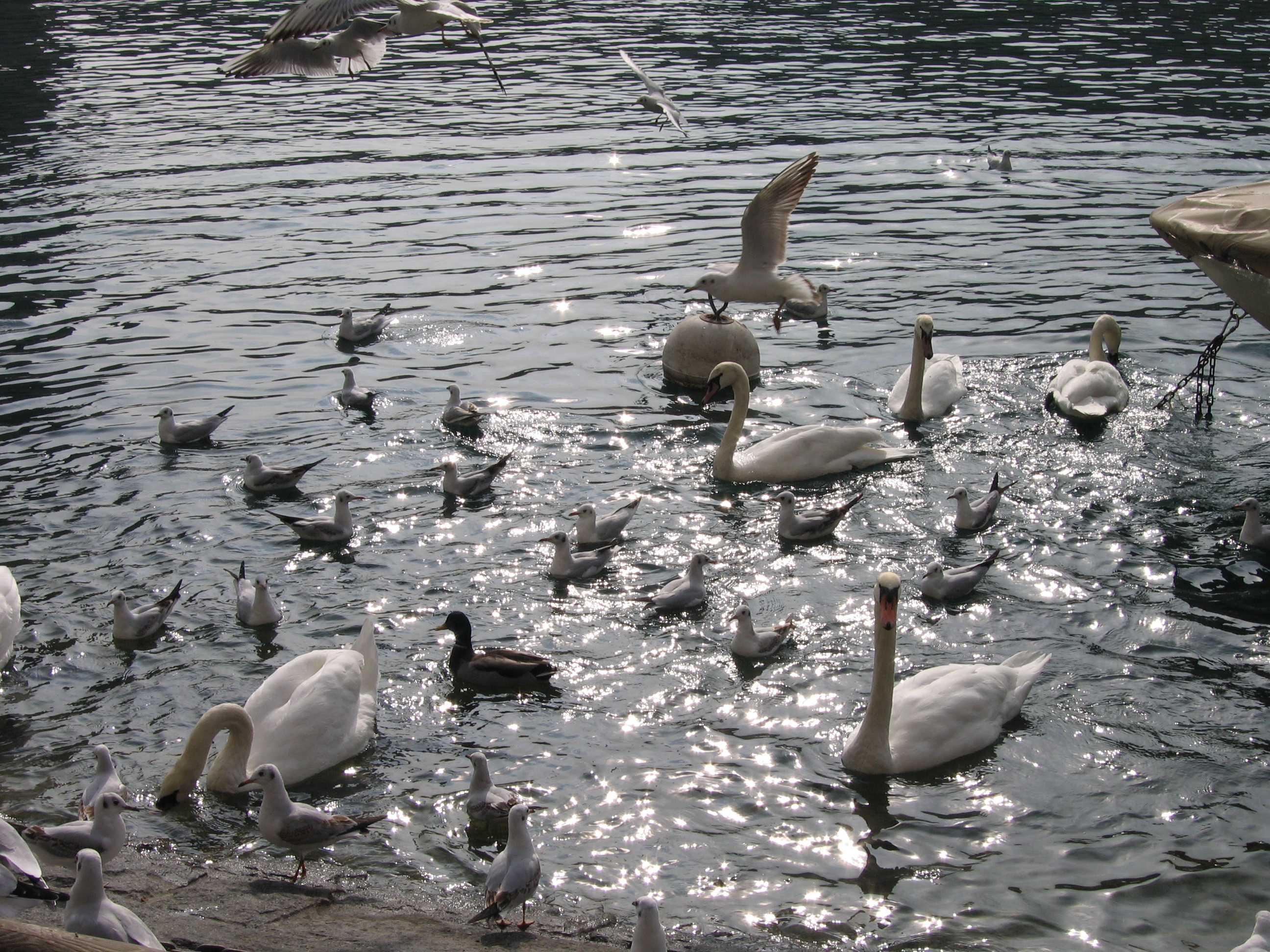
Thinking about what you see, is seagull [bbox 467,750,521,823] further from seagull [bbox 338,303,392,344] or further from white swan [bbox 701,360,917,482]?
seagull [bbox 338,303,392,344]

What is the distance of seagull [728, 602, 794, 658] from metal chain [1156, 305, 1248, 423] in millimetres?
6365

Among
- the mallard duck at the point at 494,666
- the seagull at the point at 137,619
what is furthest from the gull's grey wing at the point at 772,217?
the seagull at the point at 137,619

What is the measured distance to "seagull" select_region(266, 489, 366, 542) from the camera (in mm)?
11281

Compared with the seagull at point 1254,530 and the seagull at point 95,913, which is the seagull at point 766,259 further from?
the seagull at point 95,913

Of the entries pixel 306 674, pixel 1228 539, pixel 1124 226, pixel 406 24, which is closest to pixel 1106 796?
pixel 1228 539

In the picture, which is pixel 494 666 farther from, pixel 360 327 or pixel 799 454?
pixel 360 327

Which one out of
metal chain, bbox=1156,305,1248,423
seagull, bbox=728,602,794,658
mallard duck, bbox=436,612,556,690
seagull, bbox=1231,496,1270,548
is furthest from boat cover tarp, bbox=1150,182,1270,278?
mallard duck, bbox=436,612,556,690

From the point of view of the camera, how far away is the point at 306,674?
8.77 meters

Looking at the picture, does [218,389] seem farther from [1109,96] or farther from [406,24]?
[1109,96]

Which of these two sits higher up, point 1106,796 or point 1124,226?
point 1124,226

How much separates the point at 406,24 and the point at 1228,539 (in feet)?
29.6

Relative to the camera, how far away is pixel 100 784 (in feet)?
24.7

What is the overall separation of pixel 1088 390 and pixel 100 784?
1086 centimetres

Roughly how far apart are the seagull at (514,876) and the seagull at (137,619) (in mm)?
4382
